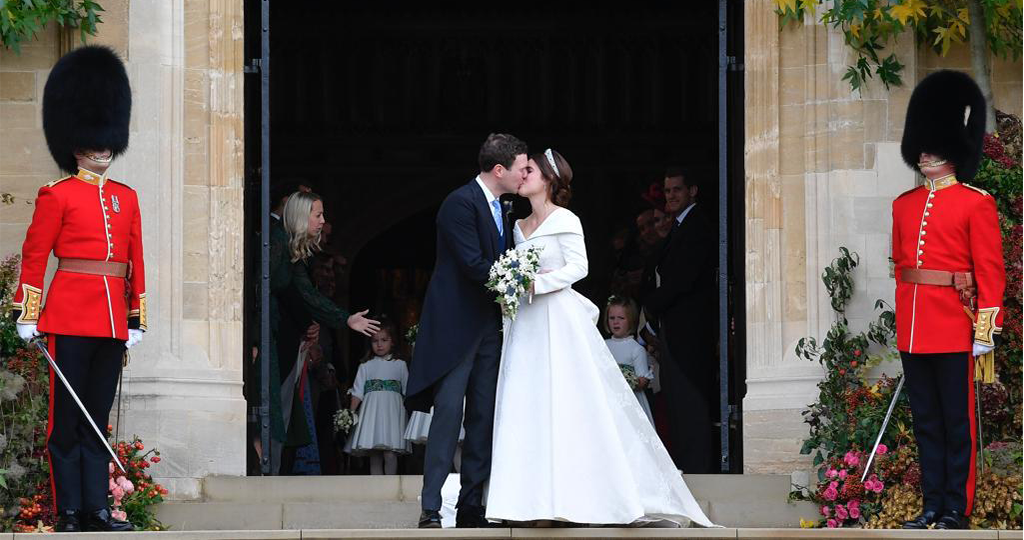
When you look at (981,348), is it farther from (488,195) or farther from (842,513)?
(488,195)

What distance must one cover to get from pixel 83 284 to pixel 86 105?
821 millimetres

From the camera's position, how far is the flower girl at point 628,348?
12.0 metres

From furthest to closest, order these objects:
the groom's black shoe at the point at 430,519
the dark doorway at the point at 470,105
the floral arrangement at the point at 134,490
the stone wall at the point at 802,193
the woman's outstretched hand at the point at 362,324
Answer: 1. the dark doorway at the point at 470,105
2. the woman's outstretched hand at the point at 362,324
3. the stone wall at the point at 802,193
4. the floral arrangement at the point at 134,490
5. the groom's black shoe at the point at 430,519

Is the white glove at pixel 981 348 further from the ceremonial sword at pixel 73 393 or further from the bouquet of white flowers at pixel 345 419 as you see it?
the bouquet of white flowers at pixel 345 419

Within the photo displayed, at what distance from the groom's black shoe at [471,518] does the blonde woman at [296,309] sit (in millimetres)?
2720

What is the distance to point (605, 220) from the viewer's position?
18453 mm

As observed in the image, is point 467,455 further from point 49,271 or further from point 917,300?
point 49,271

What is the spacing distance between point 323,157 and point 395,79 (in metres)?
0.95

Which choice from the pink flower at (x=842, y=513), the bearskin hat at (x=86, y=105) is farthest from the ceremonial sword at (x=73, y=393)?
the pink flower at (x=842, y=513)

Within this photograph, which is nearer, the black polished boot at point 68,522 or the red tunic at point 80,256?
the black polished boot at point 68,522

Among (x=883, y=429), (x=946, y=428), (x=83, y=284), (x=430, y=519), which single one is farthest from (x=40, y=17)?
(x=946, y=428)

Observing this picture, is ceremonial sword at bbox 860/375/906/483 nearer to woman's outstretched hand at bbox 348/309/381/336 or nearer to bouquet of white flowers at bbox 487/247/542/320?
bouquet of white flowers at bbox 487/247/542/320

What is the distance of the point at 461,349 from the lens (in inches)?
354

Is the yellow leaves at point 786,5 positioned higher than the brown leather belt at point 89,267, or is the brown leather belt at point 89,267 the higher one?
the yellow leaves at point 786,5
